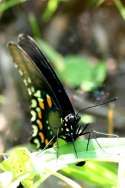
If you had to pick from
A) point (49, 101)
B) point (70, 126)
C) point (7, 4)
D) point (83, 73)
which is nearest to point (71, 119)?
point (70, 126)

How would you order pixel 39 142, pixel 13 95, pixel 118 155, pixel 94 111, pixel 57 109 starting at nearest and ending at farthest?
pixel 118 155 → pixel 57 109 → pixel 39 142 → pixel 94 111 → pixel 13 95

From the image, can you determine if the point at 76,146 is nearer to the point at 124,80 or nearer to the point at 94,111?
the point at 94,111

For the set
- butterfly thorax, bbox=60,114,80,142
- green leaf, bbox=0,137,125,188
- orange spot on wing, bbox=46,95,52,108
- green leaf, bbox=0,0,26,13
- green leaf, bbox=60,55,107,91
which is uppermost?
green leaf, bbox=0,0,26,13

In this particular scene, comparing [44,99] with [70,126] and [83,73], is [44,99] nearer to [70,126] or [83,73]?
[70,126]

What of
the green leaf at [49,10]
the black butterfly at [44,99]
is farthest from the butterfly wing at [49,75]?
the green leaf at [49,10]

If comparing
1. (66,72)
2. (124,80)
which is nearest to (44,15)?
(66,72)

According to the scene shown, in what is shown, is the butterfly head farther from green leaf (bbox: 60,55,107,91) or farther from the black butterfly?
green leaf (bbox: 60,55,107,91)

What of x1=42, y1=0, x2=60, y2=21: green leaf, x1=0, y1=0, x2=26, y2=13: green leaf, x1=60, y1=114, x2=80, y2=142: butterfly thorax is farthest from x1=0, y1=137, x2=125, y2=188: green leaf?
x1=42, y1=0, x2=60, y2=21: green leaf
